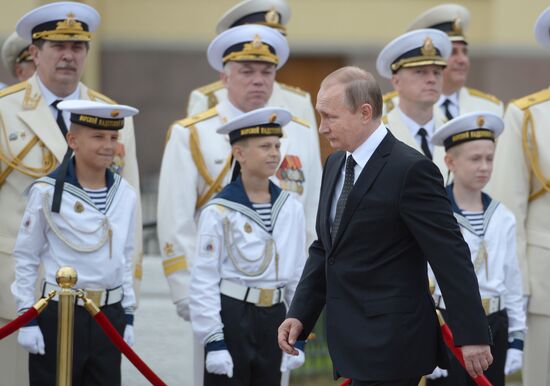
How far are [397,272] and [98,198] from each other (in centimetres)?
200

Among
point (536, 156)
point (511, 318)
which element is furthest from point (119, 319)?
point (536, 156)

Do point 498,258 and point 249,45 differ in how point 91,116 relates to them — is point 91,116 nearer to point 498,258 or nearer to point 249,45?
point 249,45

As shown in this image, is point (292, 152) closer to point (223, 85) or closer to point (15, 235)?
point (223, 85)

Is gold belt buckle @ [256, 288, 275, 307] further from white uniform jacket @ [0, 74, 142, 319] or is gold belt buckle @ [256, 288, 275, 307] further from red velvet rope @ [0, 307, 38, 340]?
red velvet rope @ [0, 307, 38, 340]

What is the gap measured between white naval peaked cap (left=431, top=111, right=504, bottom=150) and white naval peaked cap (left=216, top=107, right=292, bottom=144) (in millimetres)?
866

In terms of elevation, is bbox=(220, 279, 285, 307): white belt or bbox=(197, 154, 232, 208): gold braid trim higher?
bbox=(197, 154, 232, 208): gold braid trim

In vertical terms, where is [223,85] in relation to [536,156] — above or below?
above

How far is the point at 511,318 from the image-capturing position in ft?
21.3

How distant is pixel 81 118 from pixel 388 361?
2.26m

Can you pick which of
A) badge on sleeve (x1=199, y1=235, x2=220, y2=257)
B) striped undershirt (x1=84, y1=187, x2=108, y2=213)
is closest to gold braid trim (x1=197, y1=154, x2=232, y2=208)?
badge on sleeve (x1=199, y1=235, x2=220, y2=257)

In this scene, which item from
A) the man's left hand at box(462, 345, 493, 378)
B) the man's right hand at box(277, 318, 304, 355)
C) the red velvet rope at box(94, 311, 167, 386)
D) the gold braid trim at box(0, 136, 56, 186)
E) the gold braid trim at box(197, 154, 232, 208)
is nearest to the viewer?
the man's left hand at box(462, 345, 493, 378)

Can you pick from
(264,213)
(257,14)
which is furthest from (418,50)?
(264,213)

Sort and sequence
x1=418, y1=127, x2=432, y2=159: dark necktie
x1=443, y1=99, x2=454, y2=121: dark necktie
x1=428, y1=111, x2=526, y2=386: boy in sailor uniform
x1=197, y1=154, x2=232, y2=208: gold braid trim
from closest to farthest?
x1=428, y1=111, x2=526, y2=386: boy in sailor uniform < x1=197, y1=154, x2=232, y2=208: gold braid trim < x1=418, y1=127, x2=432, y2=159: dark necktie < x1=443, y1=99, x2=454, y2=121: dark necktie

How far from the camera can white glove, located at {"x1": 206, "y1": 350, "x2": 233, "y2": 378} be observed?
595cm
